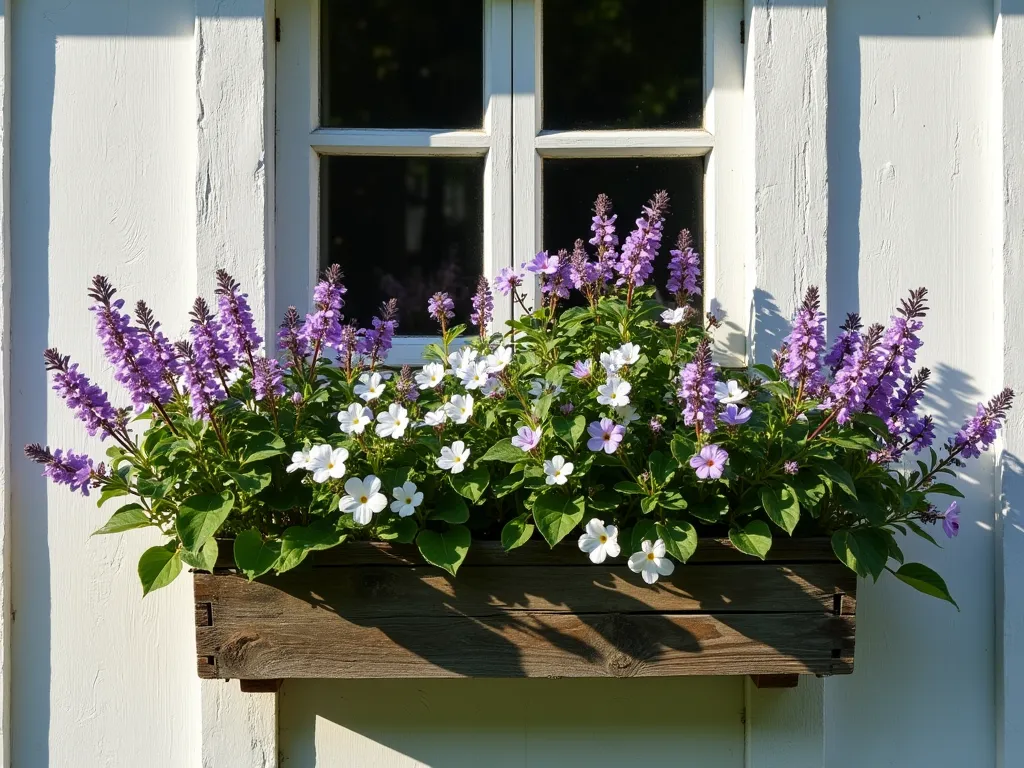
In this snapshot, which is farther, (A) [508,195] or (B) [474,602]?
(A) [508,195]

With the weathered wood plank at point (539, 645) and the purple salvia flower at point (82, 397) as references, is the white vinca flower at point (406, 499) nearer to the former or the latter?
the weathered wood plank at point (539, 645)

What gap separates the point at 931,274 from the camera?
81.9 inches

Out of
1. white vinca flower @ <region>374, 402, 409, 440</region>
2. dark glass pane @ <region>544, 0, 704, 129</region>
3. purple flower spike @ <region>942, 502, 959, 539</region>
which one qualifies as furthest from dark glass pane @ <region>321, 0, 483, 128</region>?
purple flower spike @ <region>942, 502, 959, 539</region>

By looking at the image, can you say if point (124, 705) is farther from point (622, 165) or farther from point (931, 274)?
point (931, 274)

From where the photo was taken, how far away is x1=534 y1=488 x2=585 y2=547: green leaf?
1656 millimetres

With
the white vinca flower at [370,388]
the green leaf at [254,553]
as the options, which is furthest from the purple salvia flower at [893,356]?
the green leaf at [254,553]

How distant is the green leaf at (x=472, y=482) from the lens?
168 cm

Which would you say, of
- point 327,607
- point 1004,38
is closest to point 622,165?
point 1004,38

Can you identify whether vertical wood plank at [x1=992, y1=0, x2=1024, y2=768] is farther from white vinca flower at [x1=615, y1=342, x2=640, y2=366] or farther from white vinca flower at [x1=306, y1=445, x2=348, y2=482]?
white vinca flower at [x1=306, y1=445, x2=348, y2=482]

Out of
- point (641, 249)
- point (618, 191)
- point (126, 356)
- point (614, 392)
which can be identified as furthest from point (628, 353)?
point (126, 356)

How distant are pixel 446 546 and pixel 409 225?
843mm

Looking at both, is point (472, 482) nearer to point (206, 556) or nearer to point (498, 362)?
point (498, 362)

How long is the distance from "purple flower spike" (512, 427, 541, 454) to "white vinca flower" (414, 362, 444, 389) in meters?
0.19

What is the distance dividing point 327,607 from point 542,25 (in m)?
1.38
